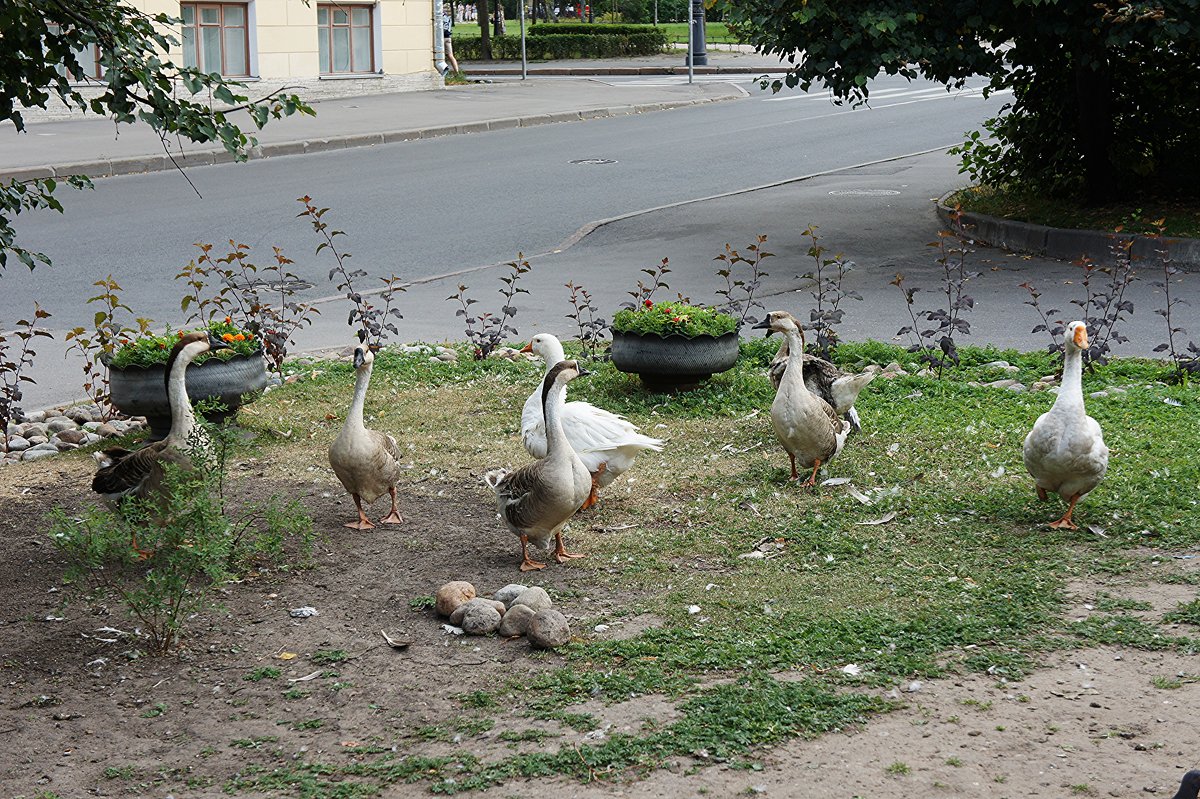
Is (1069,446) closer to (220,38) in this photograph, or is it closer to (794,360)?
(794,360)

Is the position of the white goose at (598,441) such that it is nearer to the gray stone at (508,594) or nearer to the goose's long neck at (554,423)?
the goose's long neck at (554,423)

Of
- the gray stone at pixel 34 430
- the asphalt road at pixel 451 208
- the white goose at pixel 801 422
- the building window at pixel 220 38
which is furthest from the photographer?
the building window at pixel 220 38

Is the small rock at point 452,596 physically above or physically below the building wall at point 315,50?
below

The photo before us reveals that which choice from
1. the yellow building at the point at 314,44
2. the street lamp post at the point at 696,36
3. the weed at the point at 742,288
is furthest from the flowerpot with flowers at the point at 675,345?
the street lamp post at the point at 696,36

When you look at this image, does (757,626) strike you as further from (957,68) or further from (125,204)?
(125,204)

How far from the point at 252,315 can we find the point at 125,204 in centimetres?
918

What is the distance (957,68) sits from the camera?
13.3 m

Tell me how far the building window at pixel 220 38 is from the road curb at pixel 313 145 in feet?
22.6

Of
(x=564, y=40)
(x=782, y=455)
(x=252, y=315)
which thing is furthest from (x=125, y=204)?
(x=564, y=40)

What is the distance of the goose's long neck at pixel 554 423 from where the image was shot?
629 cm

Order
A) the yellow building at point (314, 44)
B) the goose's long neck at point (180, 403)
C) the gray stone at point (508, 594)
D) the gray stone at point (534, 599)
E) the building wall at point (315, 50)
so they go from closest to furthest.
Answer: the gray stone at point (534, 599), the gray stone at point (508, 594), the goose's long neck at point (180, 403), the yellow building at point (314, 44), the building wall at point (315, 50)

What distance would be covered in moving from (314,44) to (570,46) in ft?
57.6

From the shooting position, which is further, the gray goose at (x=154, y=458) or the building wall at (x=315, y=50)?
the building wall at (x=315, y=50)

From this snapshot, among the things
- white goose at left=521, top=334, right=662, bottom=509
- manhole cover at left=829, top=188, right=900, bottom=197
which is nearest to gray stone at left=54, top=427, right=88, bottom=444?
white goose at left=521, top=334, right=662, bottom=509
